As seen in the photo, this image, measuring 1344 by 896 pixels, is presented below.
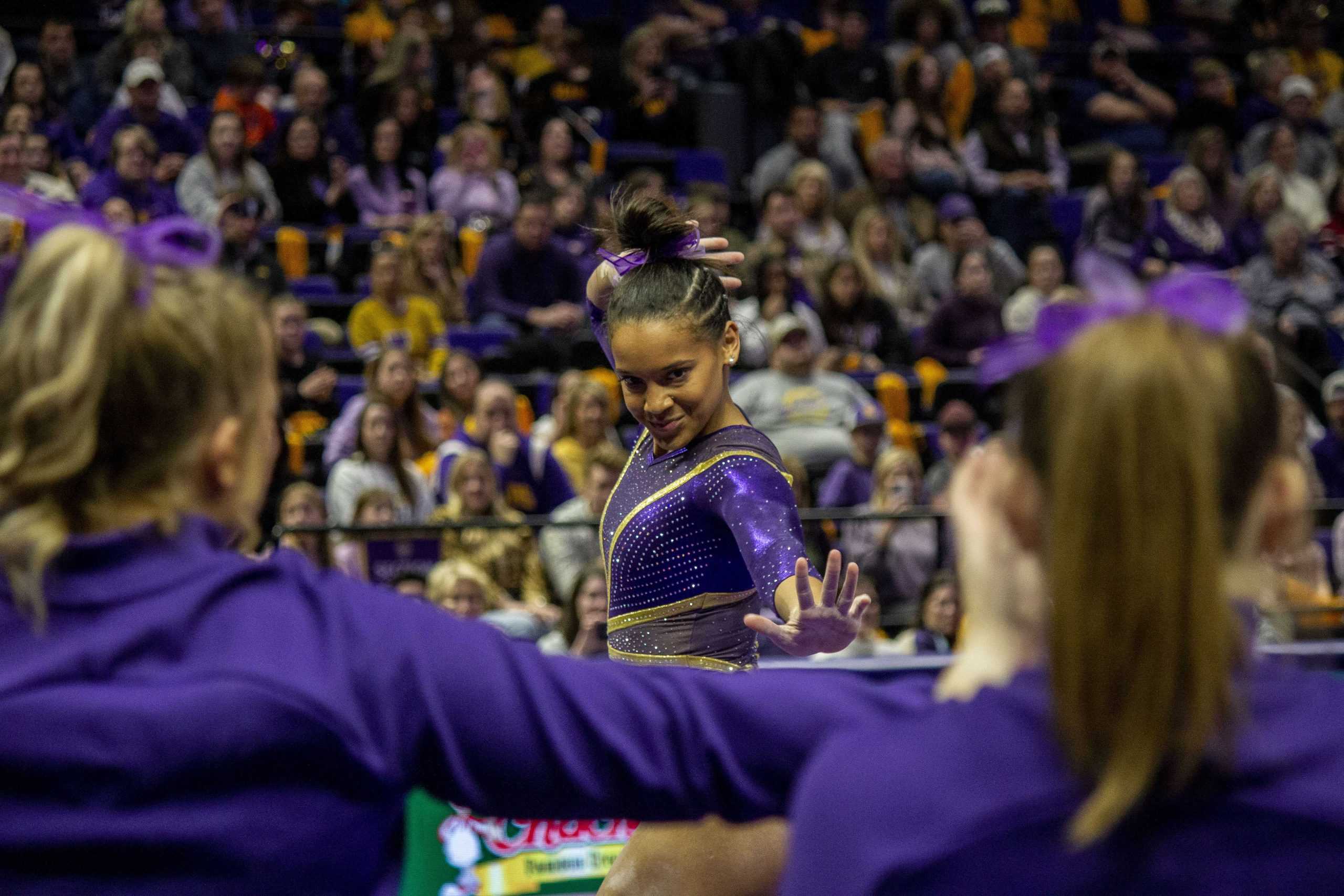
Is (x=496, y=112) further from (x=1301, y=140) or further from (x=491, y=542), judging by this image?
(x=1301, y=140)

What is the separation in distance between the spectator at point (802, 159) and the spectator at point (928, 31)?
0.95 meters

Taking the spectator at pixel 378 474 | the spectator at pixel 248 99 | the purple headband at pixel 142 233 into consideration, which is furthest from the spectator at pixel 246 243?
the purple headband at pixel 142 233

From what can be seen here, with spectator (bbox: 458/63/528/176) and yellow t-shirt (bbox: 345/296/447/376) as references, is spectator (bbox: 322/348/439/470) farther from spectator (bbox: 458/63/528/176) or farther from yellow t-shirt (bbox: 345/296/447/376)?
spectator (bbox: 458/63/528/176)

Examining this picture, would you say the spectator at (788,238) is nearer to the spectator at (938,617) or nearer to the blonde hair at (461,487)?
the blonde hair at (461,487)

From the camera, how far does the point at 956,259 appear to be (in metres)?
10.1

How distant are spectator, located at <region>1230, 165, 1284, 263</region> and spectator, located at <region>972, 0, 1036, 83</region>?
69.7 inches

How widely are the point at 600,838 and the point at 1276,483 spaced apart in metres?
3.78

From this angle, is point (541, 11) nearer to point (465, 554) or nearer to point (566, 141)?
point (566, 141)

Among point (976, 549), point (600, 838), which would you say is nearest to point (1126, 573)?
point (976, 549)

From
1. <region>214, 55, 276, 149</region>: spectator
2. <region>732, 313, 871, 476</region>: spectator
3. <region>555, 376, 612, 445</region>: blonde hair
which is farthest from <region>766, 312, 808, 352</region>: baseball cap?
<region>214, 55, 276, 149</region>: spectator

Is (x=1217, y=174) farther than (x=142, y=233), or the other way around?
(x=1217, y=174)

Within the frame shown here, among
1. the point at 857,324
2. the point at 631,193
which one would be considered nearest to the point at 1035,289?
the point at 857,324

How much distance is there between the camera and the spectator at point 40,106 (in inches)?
353

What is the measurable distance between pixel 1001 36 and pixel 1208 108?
5.68 feet
